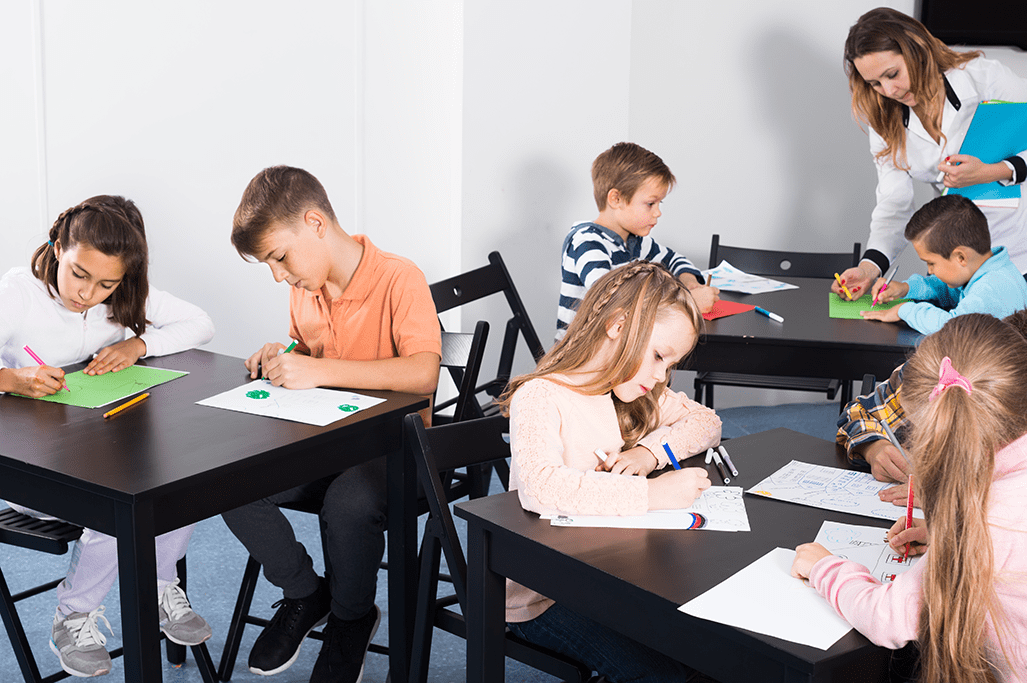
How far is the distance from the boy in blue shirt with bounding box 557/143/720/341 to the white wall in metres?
0.85

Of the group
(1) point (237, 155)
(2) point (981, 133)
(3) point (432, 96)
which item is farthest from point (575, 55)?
(2) point (981, 133)

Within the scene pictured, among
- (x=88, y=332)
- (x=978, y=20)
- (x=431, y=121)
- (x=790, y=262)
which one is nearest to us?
(x=88, y=332)

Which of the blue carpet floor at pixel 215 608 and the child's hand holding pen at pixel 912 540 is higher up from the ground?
the child's hand holding pen at pixel 912 540

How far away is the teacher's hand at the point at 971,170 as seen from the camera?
2.64m

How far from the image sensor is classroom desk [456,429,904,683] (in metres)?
1.05

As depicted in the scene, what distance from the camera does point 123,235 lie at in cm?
212

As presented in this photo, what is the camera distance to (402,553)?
193 centimetres

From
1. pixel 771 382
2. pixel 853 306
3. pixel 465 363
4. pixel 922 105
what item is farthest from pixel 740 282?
pixel 465 363

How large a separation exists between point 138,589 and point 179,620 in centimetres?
71

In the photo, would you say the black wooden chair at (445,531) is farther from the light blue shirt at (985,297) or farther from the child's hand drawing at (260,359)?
the light blue shirt at (985,297)

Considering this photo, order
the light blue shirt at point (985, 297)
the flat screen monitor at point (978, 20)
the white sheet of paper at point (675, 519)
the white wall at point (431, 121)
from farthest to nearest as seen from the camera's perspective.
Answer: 1. the flat screen monitor at point (978, 20)
2. the white wall at point (431, 121)
3. the light blue shirt at point (985, 297)
4. the white sheet of paper at point (675, 519)

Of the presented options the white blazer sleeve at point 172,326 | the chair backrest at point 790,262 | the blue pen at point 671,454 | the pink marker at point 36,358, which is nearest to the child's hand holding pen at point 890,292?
the chair backrest at point 790,262

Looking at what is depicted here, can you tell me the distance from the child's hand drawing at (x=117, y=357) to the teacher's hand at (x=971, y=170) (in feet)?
7.10

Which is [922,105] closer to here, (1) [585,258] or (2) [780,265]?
(2) [780,265]
